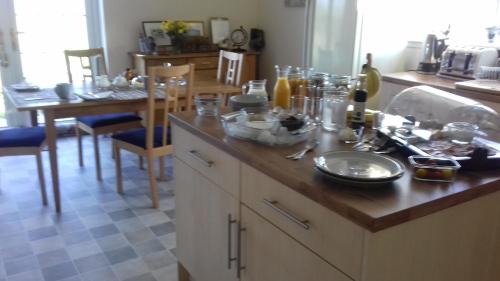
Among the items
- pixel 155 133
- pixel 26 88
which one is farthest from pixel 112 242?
pixel 26 88

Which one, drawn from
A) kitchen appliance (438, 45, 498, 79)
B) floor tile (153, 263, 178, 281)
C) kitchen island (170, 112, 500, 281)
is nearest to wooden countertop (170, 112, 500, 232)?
kitchen island (170, 112, 500, 281)

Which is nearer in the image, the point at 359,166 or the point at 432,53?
the point at 359,166

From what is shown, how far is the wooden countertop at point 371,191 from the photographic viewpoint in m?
1.06

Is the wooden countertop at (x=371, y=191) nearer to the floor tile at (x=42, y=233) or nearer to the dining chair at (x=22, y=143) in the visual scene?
the floor tile at (x=42, y=233)

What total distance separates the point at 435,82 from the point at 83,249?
106 inches

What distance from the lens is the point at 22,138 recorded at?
2846mm

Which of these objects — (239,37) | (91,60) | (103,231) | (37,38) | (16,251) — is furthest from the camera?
(239,37)

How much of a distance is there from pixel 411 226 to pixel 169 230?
1.85 meters

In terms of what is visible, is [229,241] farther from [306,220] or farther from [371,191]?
[371,191]

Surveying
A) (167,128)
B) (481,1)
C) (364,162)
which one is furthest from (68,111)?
(481,1)

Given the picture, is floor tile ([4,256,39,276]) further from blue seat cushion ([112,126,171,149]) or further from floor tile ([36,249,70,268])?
blue seat cushion ([112,126,171,149])

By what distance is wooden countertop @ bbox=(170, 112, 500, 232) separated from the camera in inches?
41.8

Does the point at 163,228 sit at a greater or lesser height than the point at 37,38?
lesser

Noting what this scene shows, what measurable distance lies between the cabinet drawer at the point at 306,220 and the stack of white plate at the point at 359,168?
0.10 m
